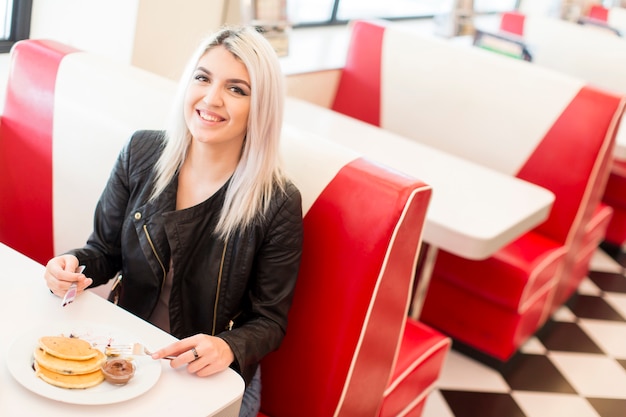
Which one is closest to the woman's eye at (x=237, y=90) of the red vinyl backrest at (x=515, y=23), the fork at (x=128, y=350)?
the fork at (x=128, y=350)

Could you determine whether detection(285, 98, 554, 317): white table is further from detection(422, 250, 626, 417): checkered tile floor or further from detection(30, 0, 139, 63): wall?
detection(30, 0, 139, 63): wall

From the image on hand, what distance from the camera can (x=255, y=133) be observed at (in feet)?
5.76

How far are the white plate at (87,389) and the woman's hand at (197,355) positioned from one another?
0.10ft

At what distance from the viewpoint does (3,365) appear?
4.36 ft

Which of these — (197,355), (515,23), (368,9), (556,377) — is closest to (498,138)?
(556,377)

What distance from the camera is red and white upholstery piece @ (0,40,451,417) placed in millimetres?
1803

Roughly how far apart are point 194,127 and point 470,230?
3.04 ft

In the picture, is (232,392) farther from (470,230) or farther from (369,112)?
(369,112)

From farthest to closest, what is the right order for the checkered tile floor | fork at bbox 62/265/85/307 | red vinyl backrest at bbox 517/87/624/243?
1. red vinyl backrest at bbox 517/87/624/243
2. the checkered tile floor
3. fork at bbox 62/265/85/307

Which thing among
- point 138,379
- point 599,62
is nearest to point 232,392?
point 138,379

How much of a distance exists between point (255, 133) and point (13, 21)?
1355 mm

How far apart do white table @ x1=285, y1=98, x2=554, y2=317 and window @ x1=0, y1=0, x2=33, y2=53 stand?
3.01ft

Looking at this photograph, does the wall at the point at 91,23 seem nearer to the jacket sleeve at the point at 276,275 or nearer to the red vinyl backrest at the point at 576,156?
the jacket sleeve at the point at 276,275

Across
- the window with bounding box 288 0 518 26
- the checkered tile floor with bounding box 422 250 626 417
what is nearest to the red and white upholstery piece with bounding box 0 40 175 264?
the checkered tile floor with bounding box 422 250 626 417
